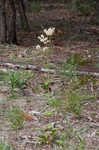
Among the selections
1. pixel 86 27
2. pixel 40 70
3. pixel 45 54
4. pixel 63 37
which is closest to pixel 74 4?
pixel 86 27

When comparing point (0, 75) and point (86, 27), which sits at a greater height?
point (0, 75)

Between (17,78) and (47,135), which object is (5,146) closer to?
(47,135)

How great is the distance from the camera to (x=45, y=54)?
7.66 m

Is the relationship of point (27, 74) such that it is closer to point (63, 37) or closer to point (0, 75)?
point (0, 75)

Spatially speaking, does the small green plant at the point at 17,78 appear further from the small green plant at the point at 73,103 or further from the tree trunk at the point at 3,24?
the tree trunk at the point at 3,24

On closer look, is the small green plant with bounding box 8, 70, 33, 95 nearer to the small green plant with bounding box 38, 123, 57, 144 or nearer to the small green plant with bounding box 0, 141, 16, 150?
the small green plant with bounding box 38, 123, 57, 144

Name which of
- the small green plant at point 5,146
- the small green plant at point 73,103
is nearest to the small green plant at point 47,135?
the small green plant at point 5,146

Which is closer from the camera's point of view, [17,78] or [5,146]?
[5,146]

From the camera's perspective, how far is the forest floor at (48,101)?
3876 millimetres

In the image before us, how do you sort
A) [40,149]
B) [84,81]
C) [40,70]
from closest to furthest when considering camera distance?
[40,149] → [84,81] → [40,70]

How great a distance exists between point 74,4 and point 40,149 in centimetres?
1809

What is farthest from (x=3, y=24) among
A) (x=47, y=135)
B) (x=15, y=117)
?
(x=47, y=135)

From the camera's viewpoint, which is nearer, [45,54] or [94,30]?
[45,54]

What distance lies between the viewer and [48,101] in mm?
4977
